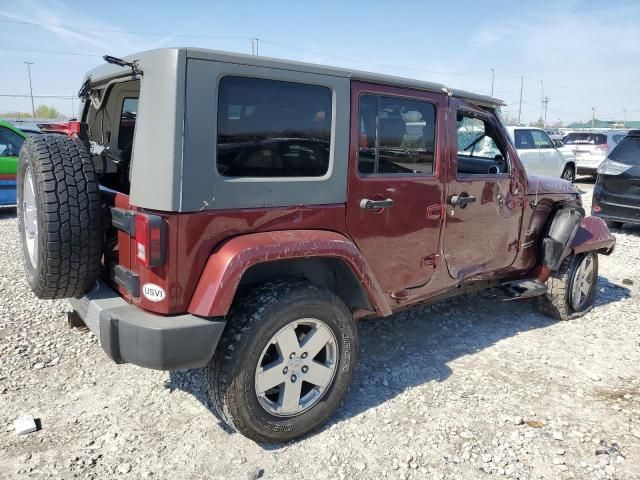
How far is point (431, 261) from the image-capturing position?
11.3 feet

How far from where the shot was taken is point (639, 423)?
3061 millimetres

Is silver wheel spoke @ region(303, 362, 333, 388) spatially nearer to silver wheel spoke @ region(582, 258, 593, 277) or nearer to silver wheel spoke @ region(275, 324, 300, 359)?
silver wheel spoke @ region(275, 324, 300, 359)

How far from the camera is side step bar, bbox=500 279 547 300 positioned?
4184 mm

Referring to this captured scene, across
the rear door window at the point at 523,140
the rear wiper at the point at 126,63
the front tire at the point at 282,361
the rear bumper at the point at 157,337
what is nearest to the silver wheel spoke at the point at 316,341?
the front tire at the point at 282,361

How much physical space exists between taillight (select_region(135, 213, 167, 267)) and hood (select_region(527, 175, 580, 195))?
3.10 metres

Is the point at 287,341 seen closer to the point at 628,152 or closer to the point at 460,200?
the point at 460,200

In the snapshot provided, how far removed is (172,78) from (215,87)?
0.65 ft

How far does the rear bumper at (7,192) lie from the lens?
8438 mm

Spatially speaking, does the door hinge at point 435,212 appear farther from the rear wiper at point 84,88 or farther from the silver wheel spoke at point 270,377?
the rear wiper at point 84,88

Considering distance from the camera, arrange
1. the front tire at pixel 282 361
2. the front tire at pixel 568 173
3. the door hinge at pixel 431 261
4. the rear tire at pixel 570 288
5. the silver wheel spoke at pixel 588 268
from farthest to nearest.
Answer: the front tire at pixel 568 173, the silver wheel spoke at pixel 588 268, the rear tire at pixel 570 288, the door hinge at pixel 431 261, the front tire at pixel 282 361

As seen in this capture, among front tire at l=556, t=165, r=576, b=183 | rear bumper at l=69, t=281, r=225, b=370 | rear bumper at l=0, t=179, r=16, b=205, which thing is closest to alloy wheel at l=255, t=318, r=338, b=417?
rear bumper at l=69, t=281, r=225, b=370

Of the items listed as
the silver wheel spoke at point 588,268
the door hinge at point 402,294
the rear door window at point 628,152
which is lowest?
the silver wheel spoke at point 588,268

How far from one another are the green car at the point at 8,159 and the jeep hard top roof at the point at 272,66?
615 cm

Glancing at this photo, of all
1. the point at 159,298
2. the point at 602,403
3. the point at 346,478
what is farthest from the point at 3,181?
the point at 602,403
